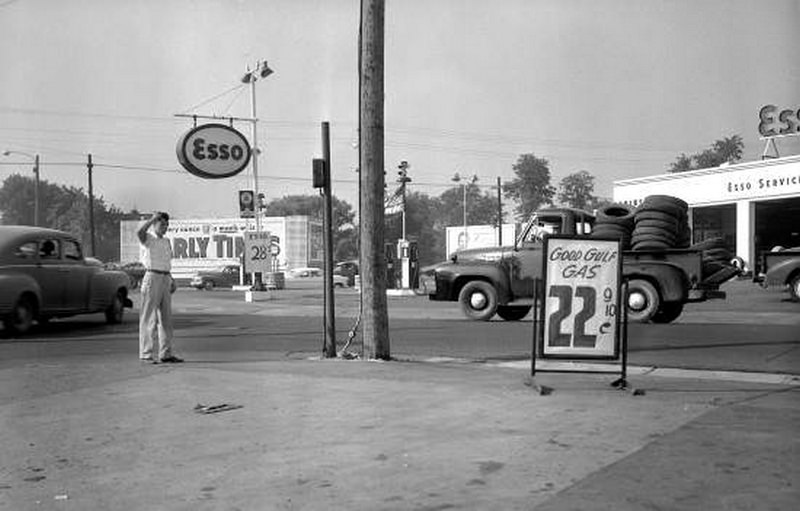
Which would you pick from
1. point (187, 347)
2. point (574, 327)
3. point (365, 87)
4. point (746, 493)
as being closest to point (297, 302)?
point (187, 347)

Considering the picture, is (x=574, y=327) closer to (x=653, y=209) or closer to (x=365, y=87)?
(x=365, y=87)

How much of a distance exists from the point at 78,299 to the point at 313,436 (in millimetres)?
10563

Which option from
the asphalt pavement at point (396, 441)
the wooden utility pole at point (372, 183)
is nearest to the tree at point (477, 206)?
the wooden utility pole at point (372, 183)

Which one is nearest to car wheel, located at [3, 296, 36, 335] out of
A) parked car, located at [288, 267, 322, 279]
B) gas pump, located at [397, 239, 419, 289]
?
gas pump, located at [397, 239, 419, 289]

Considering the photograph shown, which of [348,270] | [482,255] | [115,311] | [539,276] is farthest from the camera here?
[348,270]

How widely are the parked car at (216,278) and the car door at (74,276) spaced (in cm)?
2827

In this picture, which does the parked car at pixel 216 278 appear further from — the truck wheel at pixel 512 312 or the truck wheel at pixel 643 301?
the truck wheel at pixel 643 301

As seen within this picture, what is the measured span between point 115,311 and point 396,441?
→ 39.9ft

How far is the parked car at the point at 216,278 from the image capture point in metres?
44.7

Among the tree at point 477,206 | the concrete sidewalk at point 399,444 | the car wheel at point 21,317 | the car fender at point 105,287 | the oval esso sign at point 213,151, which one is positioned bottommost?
the concrete sidewalk at point 399,444

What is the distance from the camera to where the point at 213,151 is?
14469mm

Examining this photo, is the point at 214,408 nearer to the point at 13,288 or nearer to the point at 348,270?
the point at 13,288

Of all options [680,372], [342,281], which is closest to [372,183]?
[680,372]

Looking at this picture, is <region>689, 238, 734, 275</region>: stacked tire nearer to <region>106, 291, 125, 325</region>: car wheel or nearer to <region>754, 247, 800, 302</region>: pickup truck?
<region>754, 247, 800, 302</region>: pickup truck
